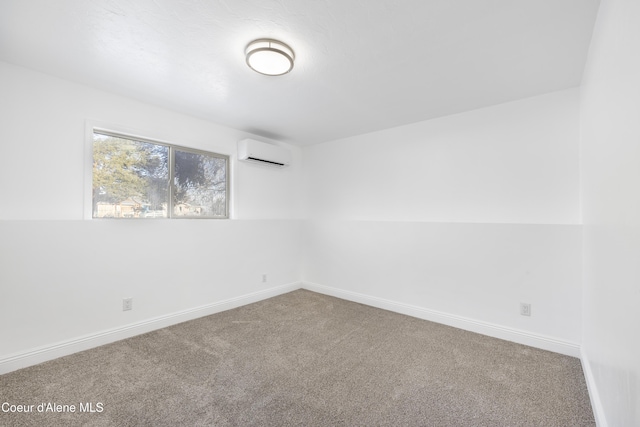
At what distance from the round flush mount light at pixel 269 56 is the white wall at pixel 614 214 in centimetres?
172

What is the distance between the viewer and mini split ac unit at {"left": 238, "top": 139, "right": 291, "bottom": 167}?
12.2ft

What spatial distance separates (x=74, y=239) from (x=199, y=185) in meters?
1.39

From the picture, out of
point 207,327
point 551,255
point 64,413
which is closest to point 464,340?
point 551,255

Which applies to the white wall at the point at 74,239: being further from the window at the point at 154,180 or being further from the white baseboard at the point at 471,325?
the white baseboard at the point at 471,325

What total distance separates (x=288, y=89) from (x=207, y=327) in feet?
8.52

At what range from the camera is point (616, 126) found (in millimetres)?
1310

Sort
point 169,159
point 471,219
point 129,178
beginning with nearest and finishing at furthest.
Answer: point 129,178 → point 471,219 → point 169,159

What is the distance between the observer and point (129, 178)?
2.93 m

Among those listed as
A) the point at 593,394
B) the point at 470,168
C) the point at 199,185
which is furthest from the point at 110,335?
the point at 470,168

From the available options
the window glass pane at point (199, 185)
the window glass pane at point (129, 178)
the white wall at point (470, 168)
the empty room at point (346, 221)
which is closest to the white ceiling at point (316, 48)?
the empty room at point (346, 221)

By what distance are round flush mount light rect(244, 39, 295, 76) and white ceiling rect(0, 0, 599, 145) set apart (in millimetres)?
54

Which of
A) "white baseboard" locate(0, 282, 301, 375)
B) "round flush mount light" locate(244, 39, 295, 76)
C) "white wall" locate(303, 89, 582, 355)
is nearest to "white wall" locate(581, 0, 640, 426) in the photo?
"white wall" locate(303, 89, 582, 355)

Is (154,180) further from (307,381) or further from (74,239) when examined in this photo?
(307,381)

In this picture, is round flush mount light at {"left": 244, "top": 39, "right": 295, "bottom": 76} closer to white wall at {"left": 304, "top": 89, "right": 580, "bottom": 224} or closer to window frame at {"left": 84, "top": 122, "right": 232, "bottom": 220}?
window frame at {"left": 84, "top": 122, "right": 232, "bottom": 220}
